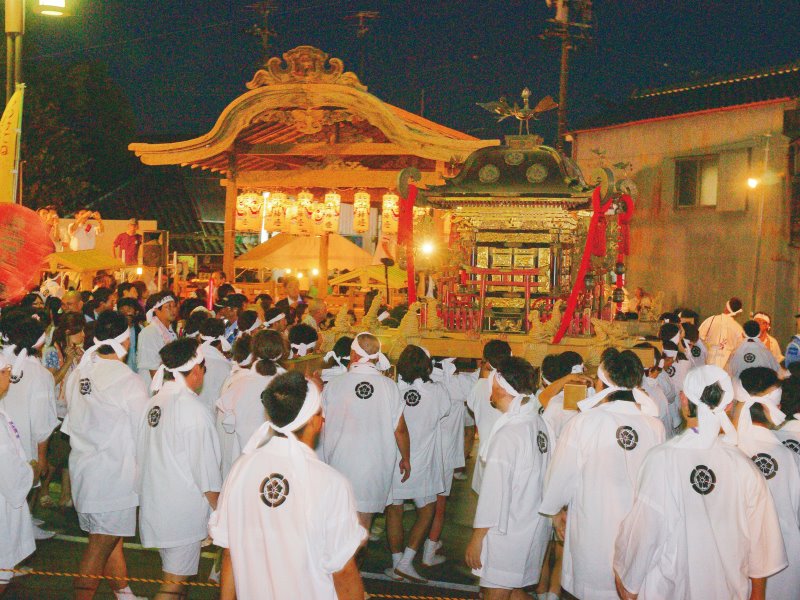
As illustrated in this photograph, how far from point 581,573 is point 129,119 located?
1227 inches

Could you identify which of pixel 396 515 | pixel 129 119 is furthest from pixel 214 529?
pixel 129 119

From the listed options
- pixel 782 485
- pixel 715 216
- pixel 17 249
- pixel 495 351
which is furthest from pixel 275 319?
pixel 715 216

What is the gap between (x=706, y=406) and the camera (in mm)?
4023

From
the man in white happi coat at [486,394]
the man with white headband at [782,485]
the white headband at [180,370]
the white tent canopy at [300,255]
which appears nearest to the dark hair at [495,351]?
the man in white happi coat at [486,394]

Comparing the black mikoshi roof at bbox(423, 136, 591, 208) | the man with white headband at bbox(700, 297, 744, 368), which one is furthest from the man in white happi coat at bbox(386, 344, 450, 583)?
the man with white headband at bbox(700, 297, 744, 368)

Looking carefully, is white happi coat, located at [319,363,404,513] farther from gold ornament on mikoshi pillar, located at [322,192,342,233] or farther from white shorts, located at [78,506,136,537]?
gold ornament on mikoshi pillar, located at [322,192,342,233]

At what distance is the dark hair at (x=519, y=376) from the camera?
5.02 metres

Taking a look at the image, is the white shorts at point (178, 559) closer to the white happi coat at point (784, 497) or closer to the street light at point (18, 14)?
the white happi coat at point (784, 497)

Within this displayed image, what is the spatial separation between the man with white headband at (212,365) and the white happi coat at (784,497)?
15.2 feet

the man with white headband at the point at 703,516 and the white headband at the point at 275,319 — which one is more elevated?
the white headband at the point at 275,319

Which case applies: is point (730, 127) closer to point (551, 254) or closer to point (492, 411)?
point (551, 254)

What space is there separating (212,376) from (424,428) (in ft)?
6.54

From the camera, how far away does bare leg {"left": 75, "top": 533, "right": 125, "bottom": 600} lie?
547cm

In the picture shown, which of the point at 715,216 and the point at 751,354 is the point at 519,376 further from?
the point at 715,216
